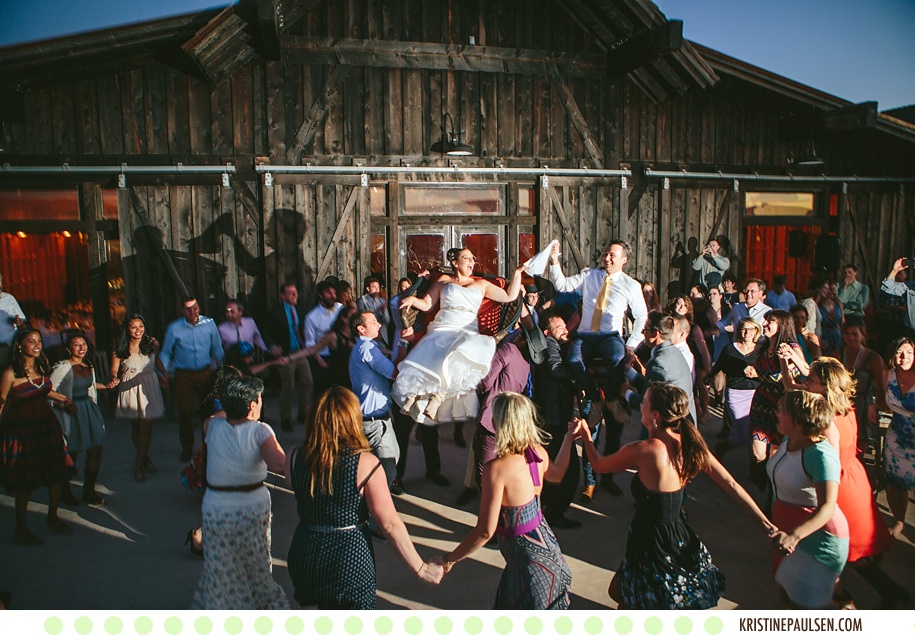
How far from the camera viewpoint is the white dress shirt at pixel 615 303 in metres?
6.25

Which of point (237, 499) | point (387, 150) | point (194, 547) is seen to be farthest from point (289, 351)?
point (237, 499)

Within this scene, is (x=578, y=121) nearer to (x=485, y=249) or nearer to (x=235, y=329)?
(x=485, y=249)

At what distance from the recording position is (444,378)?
5199mm

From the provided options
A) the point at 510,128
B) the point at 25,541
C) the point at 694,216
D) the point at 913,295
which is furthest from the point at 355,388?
the point at 694,216

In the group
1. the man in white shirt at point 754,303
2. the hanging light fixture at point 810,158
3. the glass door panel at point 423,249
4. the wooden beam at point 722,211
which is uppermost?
the hanging light fixture at point 810,158

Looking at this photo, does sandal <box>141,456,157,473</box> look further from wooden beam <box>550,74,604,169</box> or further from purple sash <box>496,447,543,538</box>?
wooden beam <box>550,74,604,169</box>

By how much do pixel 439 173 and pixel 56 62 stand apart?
502 cm

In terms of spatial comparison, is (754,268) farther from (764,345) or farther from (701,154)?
(764,345)

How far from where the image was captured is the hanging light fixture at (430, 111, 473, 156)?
9367 mm

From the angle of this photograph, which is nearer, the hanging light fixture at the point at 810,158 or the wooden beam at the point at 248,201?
the wooden beam at the point at 248,201

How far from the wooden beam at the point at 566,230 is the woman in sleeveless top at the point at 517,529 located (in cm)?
752

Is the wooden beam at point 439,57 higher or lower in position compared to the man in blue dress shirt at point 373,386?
higher

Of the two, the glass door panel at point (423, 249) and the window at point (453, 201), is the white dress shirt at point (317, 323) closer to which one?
the glass door panel at point (423, 249)

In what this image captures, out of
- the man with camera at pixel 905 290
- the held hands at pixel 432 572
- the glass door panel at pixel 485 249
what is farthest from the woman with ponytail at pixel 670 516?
the glass door panel at pixel 485 249
